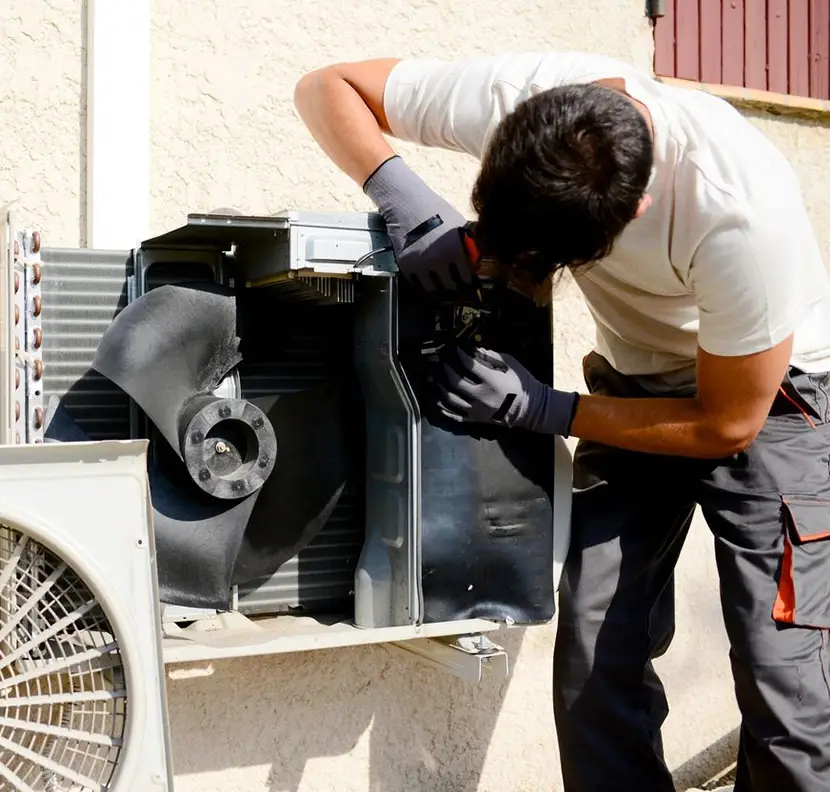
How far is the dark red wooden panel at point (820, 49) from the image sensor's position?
3.54m

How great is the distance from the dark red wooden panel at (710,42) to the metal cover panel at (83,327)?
1956mm

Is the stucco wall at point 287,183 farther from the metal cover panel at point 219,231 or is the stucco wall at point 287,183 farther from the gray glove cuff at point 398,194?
the gray glove cuff at point 398,194

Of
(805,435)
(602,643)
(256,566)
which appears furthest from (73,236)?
(805,435)

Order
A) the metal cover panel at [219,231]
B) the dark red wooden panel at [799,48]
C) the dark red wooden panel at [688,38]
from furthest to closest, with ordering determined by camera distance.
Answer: the dark red wooden panel at [799,48] → the dark red wooden panel at [688,38] → the metal cover panel at [219,231]

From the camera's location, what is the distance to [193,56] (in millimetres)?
2500

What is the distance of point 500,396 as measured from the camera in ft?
6.65

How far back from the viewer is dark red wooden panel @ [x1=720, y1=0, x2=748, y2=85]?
3352 millimetres

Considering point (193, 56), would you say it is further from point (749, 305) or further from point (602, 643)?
point (602, 643)

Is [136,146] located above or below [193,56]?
below

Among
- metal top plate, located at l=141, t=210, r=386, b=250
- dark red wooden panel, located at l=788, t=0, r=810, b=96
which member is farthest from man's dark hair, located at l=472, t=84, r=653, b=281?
dark red wooden panel, located at l=788, t=0, r=810, b=96

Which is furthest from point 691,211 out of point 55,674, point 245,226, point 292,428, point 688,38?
point 688,38

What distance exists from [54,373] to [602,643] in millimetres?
1179

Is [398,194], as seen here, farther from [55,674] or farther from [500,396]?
[55,674]

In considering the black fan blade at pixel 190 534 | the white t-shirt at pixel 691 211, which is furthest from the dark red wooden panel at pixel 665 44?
the black fan blade at pixel 190 534
